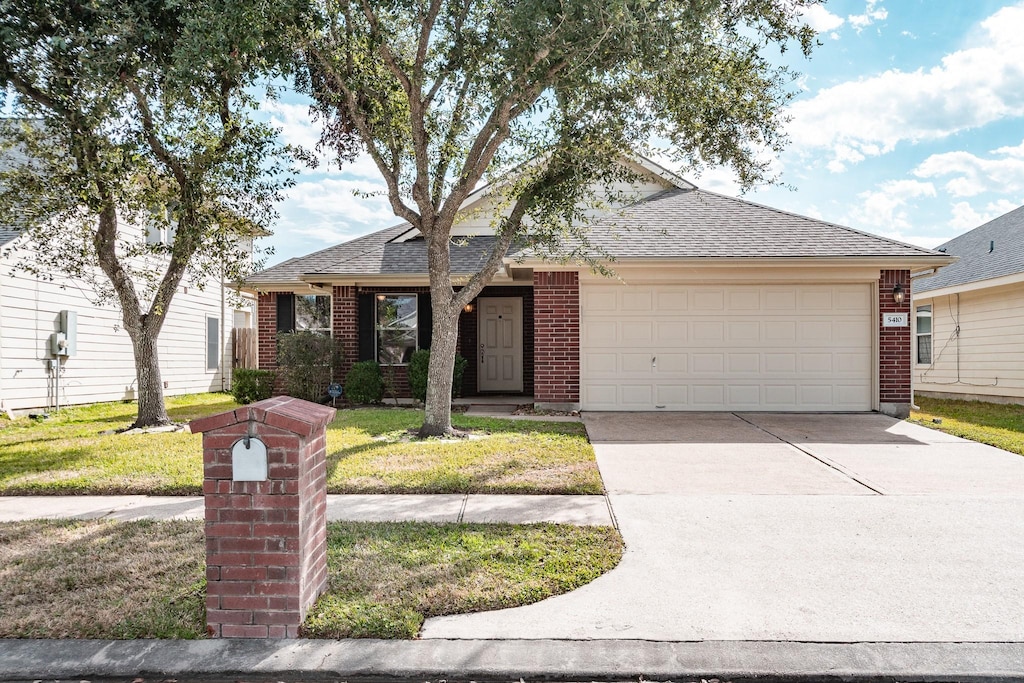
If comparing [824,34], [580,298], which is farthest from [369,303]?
[824,34]

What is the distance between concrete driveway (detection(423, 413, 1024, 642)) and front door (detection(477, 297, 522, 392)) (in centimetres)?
707

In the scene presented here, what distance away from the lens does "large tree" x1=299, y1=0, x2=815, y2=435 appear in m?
7.41

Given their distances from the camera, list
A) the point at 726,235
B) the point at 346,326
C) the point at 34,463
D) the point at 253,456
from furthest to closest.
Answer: the point at 346,326, the point at 726,235, the point at 34,463, the point at 253,456

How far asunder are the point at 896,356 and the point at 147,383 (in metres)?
12.3

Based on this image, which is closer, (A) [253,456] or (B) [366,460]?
(A) [253,456]

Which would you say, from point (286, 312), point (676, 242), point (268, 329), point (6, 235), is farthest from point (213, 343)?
point (676, 242)

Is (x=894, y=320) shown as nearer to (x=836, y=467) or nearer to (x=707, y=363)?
(x=707, y=363)

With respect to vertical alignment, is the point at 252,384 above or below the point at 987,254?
below

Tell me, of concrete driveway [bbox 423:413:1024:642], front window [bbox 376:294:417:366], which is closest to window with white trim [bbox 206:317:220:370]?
front window [bbox 376:294:417:366]

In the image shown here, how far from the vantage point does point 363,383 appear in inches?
508

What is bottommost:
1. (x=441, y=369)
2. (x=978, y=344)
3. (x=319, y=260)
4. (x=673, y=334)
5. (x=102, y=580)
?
(x=102, y=580)

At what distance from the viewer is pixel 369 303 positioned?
1366cm

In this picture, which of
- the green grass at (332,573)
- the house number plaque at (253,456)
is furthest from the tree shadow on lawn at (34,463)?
the house number plaque at (253,456)

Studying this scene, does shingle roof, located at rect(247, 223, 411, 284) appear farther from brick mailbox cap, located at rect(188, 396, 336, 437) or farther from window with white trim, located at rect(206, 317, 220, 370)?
brick mailbox cap, located at rect(188, 396, 336, 437)
